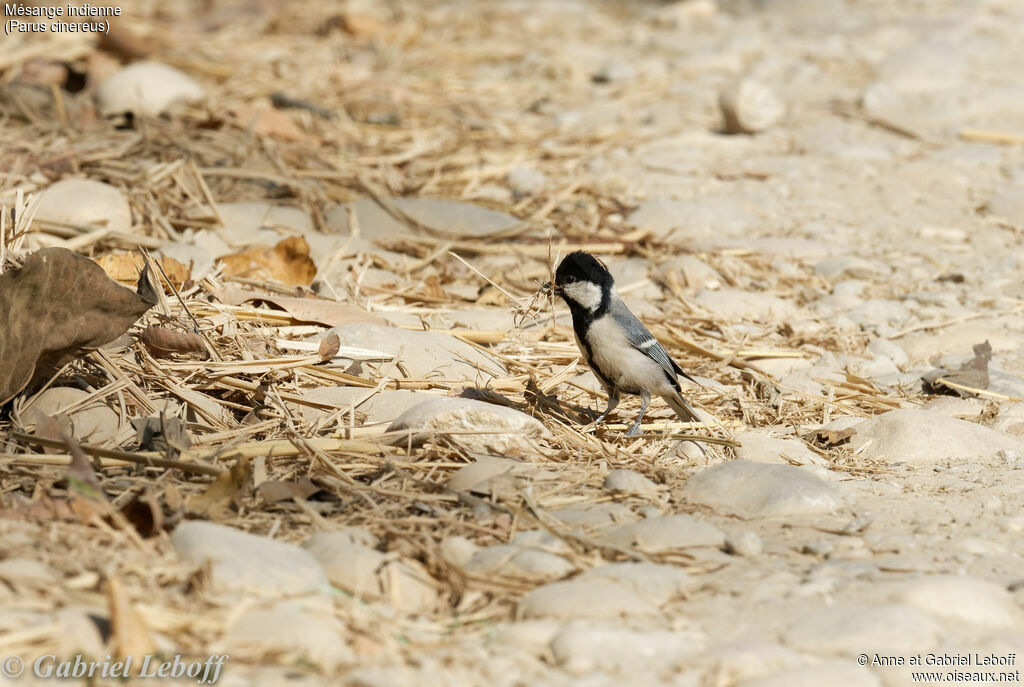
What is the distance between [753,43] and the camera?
10.0 metres

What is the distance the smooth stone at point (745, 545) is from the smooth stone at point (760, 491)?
25 centimetres

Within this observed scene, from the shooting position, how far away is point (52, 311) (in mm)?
3316

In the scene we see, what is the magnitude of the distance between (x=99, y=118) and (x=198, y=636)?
5.02 m

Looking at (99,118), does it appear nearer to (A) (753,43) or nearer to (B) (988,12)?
(A) (753,43)

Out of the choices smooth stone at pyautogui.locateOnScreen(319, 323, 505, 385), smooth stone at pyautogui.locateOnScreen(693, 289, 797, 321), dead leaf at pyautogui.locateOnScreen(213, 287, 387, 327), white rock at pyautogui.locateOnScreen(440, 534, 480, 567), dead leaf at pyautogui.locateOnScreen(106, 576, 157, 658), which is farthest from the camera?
smooth stone at pyautogui.locateOnScreen(693, 289, 797, 321)

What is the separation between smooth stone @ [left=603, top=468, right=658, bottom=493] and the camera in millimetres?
3281

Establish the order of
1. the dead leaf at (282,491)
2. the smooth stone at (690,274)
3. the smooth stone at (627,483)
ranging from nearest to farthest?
the dead leaf at (282,491) → the smooth stone at (627,483) → the smooth stone at (690,274)

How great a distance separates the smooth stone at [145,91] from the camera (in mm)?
6539

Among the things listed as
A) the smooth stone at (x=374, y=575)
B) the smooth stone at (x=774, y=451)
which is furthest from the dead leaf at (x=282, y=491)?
the smooth stone at (x=774, y=451)

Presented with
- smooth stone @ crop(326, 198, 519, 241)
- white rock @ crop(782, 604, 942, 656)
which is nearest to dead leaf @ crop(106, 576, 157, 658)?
white rock @ crop(782, 604, 942, 656)

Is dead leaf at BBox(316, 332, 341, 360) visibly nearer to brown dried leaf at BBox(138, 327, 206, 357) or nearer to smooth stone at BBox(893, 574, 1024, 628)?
brown dried leaf at BBox(138, 327, 206, 357)

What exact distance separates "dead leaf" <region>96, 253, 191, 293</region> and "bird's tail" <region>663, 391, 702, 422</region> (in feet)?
6.80

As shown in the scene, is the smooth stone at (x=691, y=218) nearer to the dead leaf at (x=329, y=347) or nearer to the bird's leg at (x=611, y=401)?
the bird's leg at (x=611, y=401)

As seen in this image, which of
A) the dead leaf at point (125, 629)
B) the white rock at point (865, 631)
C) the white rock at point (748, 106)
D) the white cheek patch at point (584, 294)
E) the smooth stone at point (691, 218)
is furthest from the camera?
the white rock at point (748, 106)
